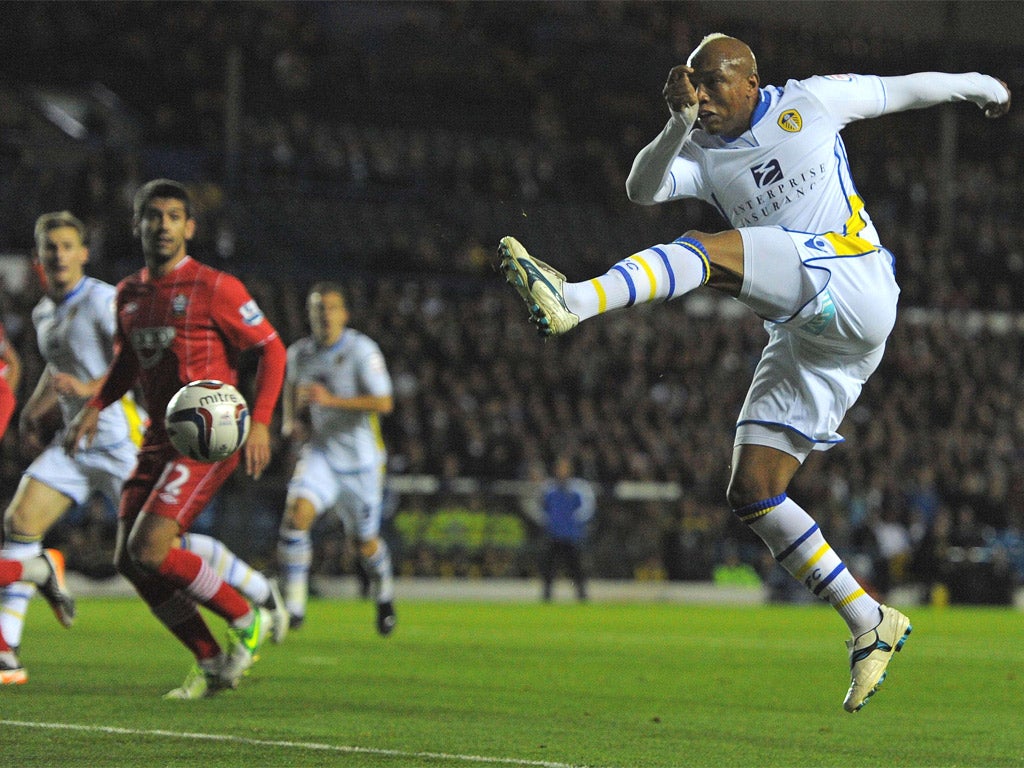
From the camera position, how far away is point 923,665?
1077 centimetres

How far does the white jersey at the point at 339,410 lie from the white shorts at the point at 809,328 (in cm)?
639

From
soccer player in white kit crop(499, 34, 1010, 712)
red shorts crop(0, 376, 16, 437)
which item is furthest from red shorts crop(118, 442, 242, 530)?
soccer player in white kit crop(499, 34, 1010, 712)

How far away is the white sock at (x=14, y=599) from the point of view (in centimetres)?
880

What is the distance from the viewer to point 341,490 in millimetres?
12680

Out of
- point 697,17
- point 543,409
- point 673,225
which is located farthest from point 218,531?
point 697,17

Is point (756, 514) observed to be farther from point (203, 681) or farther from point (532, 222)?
point (532, 222)

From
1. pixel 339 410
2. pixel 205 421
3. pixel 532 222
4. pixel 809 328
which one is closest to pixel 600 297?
pixel 809 328

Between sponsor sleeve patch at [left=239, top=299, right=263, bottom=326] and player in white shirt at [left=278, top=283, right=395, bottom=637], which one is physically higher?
sponsor sleeve patch at [left=239, top=299, right=263, bottom=326]

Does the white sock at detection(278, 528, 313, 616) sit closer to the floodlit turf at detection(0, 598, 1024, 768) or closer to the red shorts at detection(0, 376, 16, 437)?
the floodlit turf at detection(0, 598, 1024, 768)

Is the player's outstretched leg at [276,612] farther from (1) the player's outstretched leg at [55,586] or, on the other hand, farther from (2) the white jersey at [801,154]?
(2) the white jersey at [801,154]

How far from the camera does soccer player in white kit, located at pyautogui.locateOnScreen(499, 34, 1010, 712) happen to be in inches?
234

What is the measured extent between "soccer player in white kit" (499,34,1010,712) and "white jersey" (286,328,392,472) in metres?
6.32

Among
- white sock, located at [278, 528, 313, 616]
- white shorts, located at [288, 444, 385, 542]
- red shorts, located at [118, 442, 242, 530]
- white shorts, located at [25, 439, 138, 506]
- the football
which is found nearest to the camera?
the football

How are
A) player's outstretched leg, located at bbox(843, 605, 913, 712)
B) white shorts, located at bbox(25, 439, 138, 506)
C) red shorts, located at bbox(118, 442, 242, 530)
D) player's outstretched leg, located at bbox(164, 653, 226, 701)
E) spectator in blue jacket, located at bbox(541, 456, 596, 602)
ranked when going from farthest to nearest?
spectator in blue jacket, located at bbox(541, 456, 596, 602) → white shorts, located at bbox(25, 439, 138, 506) → player's outstretched leg, located at bbox(164, 653, 226, 701) → red shorts, located at bbox(118, 442, 242, 530) → player's outstretched leg, located at bbox(843, 605, 913, 712)
